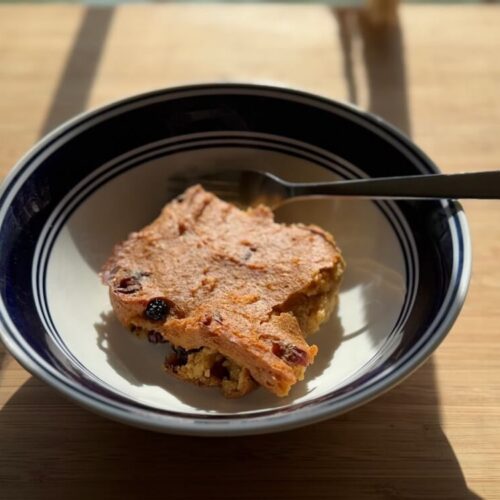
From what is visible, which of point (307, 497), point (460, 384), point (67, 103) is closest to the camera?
point (307, 497)

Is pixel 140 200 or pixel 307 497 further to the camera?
pixel 140 200

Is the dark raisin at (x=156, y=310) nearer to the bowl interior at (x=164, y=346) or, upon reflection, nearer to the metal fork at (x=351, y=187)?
the bowl interior at (x=164, y=346)

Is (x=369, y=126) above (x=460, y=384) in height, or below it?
above

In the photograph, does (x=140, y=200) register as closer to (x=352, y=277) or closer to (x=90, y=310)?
(x=90, y=310)

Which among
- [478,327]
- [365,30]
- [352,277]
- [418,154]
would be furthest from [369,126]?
[365,30]

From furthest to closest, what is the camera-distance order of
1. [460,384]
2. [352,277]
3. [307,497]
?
[352,277] < [460,384] < [307,497]

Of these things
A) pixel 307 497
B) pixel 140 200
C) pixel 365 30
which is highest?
pixel 365 30

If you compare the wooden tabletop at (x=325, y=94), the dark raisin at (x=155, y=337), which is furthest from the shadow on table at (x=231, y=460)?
the dark raisin at (x=155, y=337)
